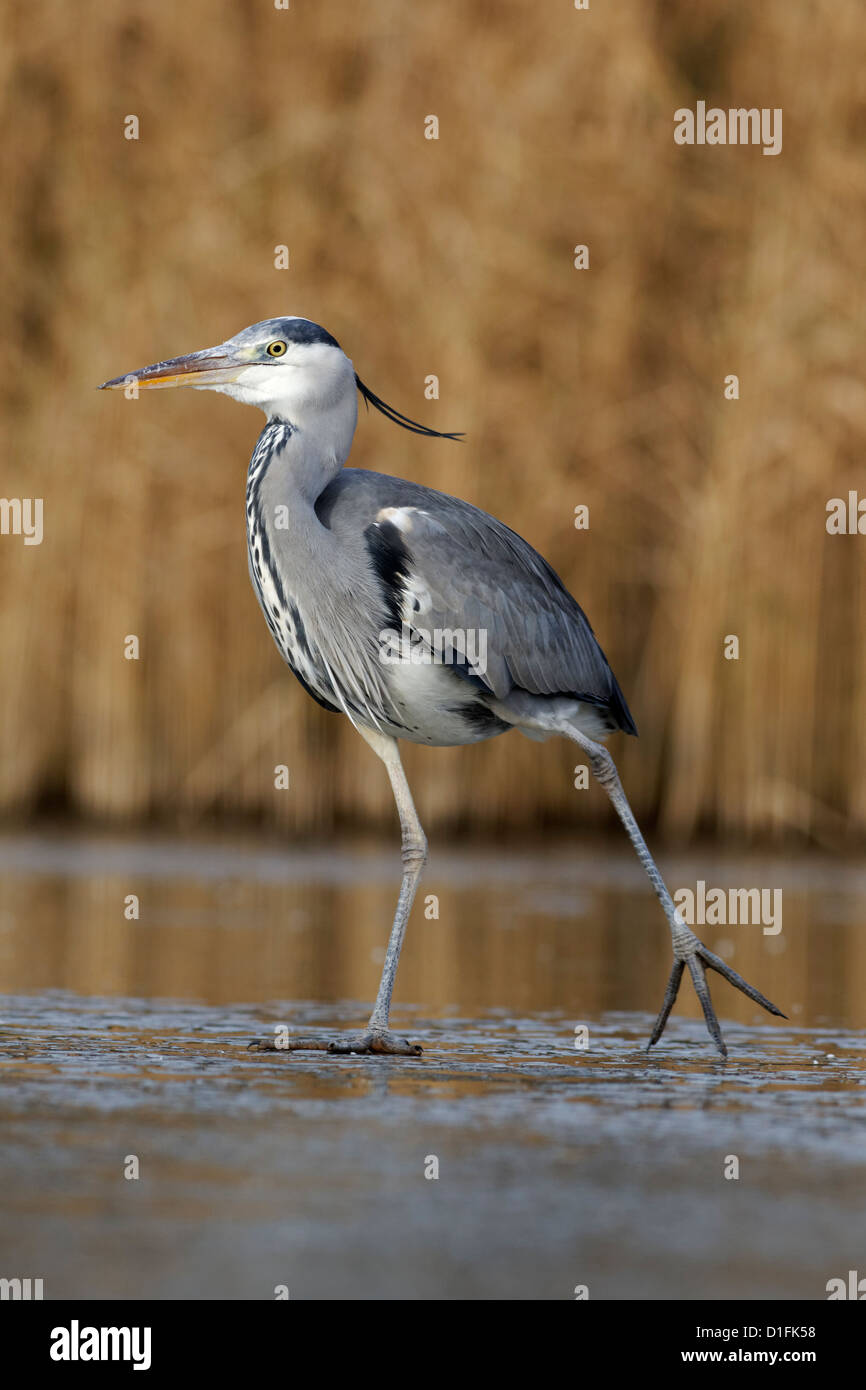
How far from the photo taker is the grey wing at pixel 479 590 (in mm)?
6535

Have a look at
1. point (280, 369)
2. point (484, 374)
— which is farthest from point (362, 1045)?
point (484, 374)

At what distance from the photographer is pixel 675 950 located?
651 cm

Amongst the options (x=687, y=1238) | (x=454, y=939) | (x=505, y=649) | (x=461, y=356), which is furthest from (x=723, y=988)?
(x=461, y=356)

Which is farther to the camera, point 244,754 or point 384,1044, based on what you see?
point 244,754

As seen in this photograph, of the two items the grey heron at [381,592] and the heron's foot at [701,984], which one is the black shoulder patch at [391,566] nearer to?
the grey heron at [381,592]

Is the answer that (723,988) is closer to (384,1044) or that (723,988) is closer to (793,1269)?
(384,1044)

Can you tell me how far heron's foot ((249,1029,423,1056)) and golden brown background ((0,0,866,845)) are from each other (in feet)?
25.4

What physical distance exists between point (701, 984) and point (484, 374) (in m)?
8.49

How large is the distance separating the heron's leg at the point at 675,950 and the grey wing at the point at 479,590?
237 millimetres

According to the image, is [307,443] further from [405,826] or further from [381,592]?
[405,826]

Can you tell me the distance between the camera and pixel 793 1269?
3551 mm

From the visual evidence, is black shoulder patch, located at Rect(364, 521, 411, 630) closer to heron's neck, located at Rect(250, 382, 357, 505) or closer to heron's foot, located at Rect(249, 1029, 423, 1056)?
heron's neck, located at Rect(250, 382, 357, 505)

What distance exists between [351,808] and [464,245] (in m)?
3.69

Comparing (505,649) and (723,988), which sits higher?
(505,649)
